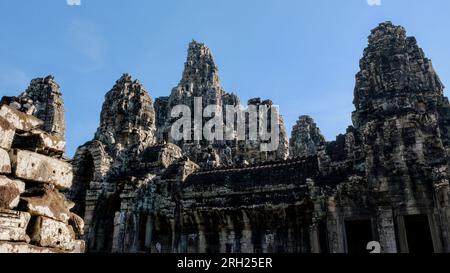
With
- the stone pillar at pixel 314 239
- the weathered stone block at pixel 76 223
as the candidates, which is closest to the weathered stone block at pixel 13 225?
the weathered stone block at pixel 76 223

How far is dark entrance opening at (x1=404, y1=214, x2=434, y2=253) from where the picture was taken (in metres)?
17.0

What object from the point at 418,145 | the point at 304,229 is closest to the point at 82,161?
the point at 304,229

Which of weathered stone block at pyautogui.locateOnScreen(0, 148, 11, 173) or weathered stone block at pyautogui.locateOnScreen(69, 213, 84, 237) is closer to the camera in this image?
weathered stone block at pyautogui.locateOnScreen(0, 148, 11, 173)

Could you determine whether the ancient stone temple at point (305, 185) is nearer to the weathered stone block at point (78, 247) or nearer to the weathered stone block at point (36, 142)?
the weathered stone block at point (78, 247)

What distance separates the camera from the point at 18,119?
6.41 metres

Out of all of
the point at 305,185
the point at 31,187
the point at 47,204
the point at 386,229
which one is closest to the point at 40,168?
the point at 31,187

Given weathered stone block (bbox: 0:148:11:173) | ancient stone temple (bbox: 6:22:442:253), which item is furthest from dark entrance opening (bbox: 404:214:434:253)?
weathered stone block (bbox: 0:148:11:173)

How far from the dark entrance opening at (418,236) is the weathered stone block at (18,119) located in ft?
51.1

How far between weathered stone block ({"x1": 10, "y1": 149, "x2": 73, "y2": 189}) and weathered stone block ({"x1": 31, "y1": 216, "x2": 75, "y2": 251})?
0.69 meters

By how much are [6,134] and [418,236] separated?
1722 centimetres

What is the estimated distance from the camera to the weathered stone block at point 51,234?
5.82 m

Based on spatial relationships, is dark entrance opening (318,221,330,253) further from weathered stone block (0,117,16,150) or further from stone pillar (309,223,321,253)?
weathered stone block (0,117,16,150)
